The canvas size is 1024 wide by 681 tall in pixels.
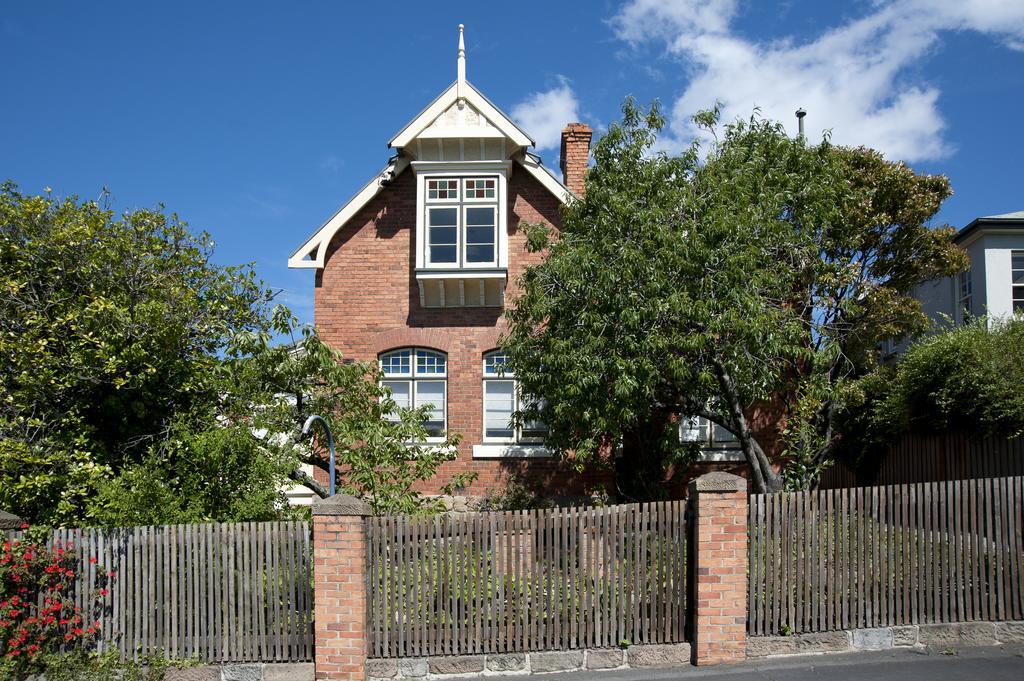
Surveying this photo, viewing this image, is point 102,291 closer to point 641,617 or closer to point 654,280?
point 654,280

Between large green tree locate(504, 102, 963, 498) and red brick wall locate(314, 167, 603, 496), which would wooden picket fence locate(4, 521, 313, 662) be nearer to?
large green tree locate(504, 102, 963, 498)

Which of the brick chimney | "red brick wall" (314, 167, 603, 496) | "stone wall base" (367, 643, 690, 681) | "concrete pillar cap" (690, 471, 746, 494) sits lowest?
"stone wall base" (367, 643, 690, 681)

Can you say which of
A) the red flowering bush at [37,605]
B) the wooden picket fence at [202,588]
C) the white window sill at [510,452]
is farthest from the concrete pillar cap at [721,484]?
the white window sill at [510,452]

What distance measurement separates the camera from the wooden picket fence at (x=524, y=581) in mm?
8703

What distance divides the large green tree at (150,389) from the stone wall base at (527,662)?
2.14m

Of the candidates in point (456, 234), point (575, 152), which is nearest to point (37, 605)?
point (456, 234)

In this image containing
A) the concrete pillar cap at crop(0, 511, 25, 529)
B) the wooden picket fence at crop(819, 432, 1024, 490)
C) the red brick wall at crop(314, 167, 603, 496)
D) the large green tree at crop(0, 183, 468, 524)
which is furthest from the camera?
the red brick wall at crop(314, 167, 603, 496)

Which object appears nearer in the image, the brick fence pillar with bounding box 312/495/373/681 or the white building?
the brick fence pillar with bounding box 312/495/373/681

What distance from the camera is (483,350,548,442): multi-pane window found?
52.5ft

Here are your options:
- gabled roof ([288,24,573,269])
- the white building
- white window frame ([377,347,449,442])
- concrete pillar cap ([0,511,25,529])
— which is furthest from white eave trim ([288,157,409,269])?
the white building

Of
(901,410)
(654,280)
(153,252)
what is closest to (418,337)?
(153,252)

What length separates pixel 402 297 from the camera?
53.2ft

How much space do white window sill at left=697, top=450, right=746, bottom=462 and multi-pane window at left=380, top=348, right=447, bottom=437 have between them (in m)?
A: 5.36

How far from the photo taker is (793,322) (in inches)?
452
